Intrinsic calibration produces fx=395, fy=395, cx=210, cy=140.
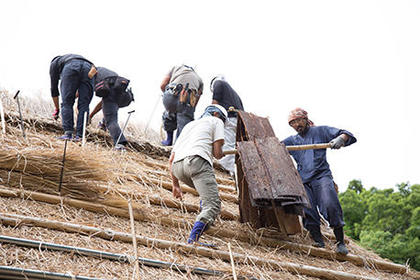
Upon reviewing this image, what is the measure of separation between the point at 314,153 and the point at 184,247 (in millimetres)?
1730

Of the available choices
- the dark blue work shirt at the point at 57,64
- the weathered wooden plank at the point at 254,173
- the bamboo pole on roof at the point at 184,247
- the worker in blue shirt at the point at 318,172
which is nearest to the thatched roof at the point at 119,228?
the bamboo pole on roof at the point at 184,247

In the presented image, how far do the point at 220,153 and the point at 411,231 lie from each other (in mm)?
10893

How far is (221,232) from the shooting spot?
296cm

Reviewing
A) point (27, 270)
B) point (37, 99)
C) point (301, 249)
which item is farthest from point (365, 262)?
point (37, 99)

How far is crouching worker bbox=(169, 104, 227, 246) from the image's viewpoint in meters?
2.79

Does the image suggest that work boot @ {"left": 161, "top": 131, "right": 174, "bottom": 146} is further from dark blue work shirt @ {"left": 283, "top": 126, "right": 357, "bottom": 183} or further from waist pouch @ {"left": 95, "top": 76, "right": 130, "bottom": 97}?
dark blue work shirt @ {"left": 283, "top": 126, "right": 357, "bottom": 183}

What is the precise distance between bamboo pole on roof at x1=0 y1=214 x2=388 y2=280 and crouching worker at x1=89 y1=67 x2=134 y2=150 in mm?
2222

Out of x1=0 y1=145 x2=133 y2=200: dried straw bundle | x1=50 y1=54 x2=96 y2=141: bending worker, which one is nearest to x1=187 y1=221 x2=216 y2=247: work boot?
x1=0 y1=145 x2=133 y2=200: dried straw bundle

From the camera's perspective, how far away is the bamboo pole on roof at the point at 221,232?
2566mm

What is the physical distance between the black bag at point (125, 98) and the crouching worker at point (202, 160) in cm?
176

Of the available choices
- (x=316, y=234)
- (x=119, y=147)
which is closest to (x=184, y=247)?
(x=316, y=234)

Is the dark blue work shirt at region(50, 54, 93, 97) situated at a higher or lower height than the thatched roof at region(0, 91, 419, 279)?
higher

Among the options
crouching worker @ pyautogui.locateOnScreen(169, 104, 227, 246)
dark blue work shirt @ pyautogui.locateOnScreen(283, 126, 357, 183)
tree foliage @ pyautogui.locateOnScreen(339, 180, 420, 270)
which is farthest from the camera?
tree foliage @ pyautogui.locateOnScreen(339, 180, 420, 270)

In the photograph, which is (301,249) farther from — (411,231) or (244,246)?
(411,231)
